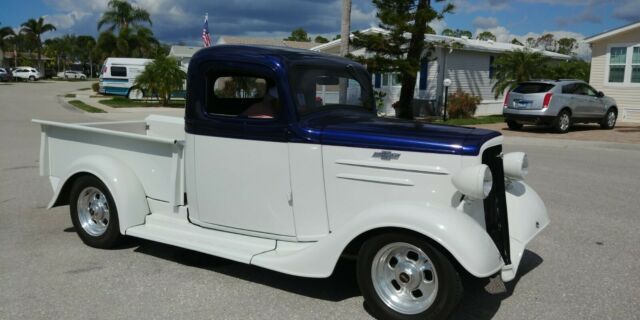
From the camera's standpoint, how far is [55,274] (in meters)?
4.38

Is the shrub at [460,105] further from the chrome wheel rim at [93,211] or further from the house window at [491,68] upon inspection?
the chrome wheel rim at [93,211]

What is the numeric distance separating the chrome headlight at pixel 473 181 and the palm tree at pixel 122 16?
53.1 m

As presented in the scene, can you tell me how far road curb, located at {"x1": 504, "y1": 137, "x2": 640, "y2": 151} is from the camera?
561 inches

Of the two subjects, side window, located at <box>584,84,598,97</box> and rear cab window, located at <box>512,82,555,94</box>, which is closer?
rear cab window, located at <box>512,82,555,94</box>

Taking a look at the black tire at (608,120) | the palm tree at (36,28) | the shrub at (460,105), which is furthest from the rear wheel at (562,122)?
the palm tree at (36,28)

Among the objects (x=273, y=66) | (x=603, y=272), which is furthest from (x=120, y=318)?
(x=603, y=272)

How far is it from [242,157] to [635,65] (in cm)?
2191

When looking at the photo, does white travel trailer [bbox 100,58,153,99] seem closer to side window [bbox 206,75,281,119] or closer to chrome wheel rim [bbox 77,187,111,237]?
chrome wheel rim [bbox 77,187,111,237]

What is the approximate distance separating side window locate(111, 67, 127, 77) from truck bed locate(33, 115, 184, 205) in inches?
1158

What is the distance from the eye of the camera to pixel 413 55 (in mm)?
19094

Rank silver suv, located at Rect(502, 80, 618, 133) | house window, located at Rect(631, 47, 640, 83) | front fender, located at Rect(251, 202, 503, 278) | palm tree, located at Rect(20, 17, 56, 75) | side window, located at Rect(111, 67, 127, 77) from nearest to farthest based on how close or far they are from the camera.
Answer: front fender, located at Rect(251, 202, 503, 278), silver suv, located at Rect(502, 80, 618, 133), house window, located at Rect(631, 47, 640, 83), side window, located at Rect(111, 67, 127, 77), palm tree, located at Rect(20, 17, 56, 75)

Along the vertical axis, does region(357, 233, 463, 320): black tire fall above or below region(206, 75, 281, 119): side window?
below

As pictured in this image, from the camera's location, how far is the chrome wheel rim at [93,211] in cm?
502

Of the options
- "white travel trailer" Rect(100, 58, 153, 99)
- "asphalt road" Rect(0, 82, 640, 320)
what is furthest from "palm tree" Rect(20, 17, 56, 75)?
"asphalt road" Rect(0, 82, 640, 320)
